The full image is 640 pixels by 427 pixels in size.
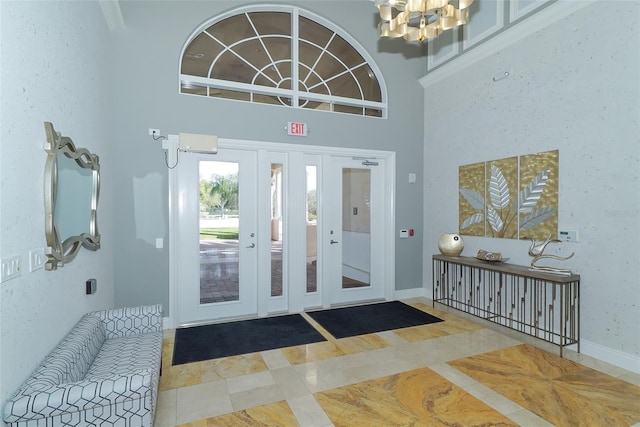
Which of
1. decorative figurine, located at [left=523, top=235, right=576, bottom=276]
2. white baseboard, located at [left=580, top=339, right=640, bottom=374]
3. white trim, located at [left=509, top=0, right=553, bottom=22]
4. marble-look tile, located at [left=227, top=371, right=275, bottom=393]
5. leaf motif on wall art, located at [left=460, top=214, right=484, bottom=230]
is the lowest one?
marble-look tile, located at [left=227, top=371, right=275, bottom=393]

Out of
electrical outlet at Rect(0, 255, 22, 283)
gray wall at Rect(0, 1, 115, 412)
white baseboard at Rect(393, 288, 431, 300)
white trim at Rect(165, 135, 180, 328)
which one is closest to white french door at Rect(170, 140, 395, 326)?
white trim at Rect(165, 135, 180, 328)

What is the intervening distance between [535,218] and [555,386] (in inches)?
68.4

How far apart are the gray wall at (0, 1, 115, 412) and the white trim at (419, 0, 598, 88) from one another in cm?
424

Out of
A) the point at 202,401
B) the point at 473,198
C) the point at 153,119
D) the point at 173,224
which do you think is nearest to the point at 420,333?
the point at 473,198

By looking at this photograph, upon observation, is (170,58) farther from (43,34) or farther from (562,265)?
(562,265)

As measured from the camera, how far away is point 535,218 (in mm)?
3746

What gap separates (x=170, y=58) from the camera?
4.02m

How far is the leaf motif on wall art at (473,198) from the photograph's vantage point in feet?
14.5

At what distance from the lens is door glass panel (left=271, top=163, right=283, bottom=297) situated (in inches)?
180

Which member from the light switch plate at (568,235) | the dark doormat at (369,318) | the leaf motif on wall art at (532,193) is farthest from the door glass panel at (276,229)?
the light switch plate at (568,235)

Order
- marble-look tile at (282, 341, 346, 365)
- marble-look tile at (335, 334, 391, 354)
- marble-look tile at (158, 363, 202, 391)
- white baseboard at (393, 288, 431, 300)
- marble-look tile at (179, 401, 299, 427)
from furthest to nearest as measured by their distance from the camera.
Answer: white baseboard at (393, 288, 431, 300)
marble-look tile at (335, 334, 391, 354)
marble-look tile at (282, 341, 346, 365)
marble-look tile at (158, 363, 202, 391)
marble-look tile at (179, 401, 299, 427)

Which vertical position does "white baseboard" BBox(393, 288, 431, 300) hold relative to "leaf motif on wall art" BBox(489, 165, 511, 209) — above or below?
below

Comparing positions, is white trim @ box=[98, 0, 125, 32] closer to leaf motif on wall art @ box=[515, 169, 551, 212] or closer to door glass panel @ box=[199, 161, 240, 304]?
door glass panel @ box=[199, 161, 240, 304]

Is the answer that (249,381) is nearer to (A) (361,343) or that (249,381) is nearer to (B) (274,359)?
(B) (274,359)
